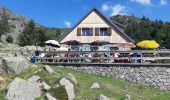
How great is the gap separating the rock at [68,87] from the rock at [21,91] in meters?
1.52

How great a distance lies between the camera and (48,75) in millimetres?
25516

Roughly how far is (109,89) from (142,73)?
5.52 m

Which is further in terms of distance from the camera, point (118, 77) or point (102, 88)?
point (118, 77)

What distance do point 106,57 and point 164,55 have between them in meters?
4.91

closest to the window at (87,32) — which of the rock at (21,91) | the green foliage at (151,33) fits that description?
the rock at (21,91)

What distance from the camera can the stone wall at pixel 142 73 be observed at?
2967cm

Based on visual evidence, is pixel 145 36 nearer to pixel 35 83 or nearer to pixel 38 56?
pixel 38 56

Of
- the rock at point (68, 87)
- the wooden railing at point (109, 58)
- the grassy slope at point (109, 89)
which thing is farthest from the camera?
the wooden railing at point (109, 58)

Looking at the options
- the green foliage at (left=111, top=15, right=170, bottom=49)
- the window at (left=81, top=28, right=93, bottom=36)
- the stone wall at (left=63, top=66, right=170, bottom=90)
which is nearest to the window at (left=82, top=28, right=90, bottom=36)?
the window at (left=81, top=28, right=93, bottom=36)

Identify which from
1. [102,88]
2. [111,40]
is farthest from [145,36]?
[102,88]

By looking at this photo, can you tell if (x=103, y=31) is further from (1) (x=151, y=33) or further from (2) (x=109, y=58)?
(1) (x=151, y=33)

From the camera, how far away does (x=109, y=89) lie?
25.4m

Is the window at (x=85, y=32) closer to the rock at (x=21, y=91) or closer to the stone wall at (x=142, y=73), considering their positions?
the stone wall at (x=142, y=73)

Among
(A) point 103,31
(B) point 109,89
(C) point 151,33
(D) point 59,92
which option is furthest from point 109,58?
(C) point 151,33
